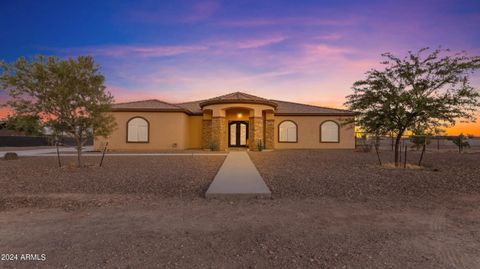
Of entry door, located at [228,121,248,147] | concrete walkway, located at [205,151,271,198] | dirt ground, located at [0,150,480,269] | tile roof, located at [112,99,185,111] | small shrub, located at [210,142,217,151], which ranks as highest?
tile roof, located at [112,99,185,111]

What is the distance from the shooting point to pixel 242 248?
3504 mm

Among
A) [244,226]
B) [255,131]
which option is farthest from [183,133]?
[244,226]

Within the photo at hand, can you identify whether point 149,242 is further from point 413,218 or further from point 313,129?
point 313,129

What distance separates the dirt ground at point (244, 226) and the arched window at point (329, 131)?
56.1 feet

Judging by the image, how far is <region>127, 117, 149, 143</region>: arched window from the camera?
22406 mm

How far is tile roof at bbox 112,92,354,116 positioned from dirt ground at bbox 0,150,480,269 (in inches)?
568

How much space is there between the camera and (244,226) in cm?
436

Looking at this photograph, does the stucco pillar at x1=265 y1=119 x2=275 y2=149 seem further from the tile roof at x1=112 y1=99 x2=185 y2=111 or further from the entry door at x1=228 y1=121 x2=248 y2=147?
the tile roof at x1=112 y1=99 x2=185 y2=111

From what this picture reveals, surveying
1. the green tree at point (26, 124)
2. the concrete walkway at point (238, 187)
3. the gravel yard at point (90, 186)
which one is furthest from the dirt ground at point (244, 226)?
the green tree at point (26, 124)

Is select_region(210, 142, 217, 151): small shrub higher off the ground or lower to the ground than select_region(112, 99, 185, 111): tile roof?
lower

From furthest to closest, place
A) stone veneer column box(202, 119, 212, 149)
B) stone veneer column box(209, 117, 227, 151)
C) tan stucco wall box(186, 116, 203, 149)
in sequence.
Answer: tan stucco wall box(186, 116, 203, 149) → stone veneer column box(202, 119, 212, 149) → stone veneer column box(209, 117, 227, 151)

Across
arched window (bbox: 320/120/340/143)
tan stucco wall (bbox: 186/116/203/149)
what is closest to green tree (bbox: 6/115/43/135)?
tan stucco wall (bbox: 186/116/203/149)

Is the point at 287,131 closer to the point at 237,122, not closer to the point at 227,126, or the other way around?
the point at 237,122

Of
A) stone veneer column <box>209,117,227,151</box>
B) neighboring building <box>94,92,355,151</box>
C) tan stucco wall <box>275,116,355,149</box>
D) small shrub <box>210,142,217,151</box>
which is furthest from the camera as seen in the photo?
tan stucco wall <box>275,116,355,149</box>
